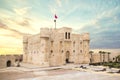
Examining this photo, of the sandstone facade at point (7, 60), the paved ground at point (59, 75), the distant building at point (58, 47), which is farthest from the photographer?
the sandstone facade at point (7, 60)

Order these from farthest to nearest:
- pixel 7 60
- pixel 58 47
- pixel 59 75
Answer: pixel 7 60
pixel 58 47
pixel 59 75

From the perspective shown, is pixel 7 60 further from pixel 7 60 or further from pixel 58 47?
pixel 58 47

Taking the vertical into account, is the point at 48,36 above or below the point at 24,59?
above

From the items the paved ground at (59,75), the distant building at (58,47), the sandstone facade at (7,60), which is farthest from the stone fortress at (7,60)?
the paved ground at (59,75)

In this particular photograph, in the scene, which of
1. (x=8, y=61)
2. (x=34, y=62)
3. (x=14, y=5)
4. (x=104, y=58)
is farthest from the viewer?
(x=104, y=58)

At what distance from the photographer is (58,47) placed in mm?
33844

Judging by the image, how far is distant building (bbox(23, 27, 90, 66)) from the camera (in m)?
32.2

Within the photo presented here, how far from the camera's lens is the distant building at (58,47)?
32156mm

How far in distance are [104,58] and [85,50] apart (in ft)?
33.5

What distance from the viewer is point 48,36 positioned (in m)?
32.0

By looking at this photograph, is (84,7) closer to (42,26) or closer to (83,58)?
(42,26)

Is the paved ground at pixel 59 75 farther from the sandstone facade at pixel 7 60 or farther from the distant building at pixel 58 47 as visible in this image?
the sandstone facade at pixel 7 60

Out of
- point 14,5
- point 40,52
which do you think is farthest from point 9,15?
point 40,52

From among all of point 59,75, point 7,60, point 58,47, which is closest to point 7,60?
point 7,60
